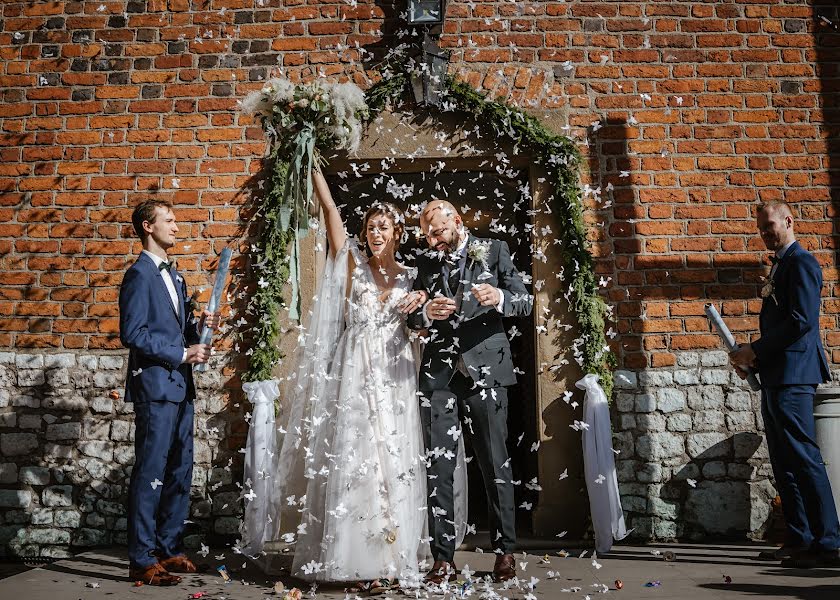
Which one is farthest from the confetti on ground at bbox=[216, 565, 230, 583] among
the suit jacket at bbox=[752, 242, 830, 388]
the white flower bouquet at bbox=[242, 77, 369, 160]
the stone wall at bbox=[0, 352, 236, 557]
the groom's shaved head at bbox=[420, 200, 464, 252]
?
the suit jacket at bbox=[752, 242, 830, 388]

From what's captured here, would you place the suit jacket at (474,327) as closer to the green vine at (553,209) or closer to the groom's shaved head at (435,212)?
the groom's shaved head at (435,212)

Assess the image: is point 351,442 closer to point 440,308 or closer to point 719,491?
point 440,308

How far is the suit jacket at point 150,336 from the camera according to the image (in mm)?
3438

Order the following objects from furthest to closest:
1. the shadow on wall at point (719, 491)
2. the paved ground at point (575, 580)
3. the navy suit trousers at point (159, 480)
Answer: the shadow on wall at point (719, 491) < the navy suit trousers at point (159, 480) < the paved ground at point (575, 580)

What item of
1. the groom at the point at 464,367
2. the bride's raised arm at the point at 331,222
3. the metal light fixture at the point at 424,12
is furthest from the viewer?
the metal light fixture at the point at 424,12

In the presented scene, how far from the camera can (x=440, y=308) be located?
11.0 ft

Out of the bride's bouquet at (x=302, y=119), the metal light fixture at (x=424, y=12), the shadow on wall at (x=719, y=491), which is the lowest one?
the shadow on wall at (x=719, y=491)

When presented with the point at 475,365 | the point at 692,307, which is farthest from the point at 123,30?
the point at 692,307

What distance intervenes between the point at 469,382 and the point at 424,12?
255 centimetres

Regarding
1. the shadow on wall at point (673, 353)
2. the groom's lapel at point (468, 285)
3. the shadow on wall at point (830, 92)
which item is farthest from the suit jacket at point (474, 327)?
the shadow on wall at point (830, 92)

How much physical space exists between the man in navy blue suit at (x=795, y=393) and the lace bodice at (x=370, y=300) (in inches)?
72.9

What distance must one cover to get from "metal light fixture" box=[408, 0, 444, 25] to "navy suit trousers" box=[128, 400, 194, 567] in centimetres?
282

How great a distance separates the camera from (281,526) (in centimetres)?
410

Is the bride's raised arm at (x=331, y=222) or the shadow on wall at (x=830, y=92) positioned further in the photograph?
the shadow on wall at (x=830, y=92)
